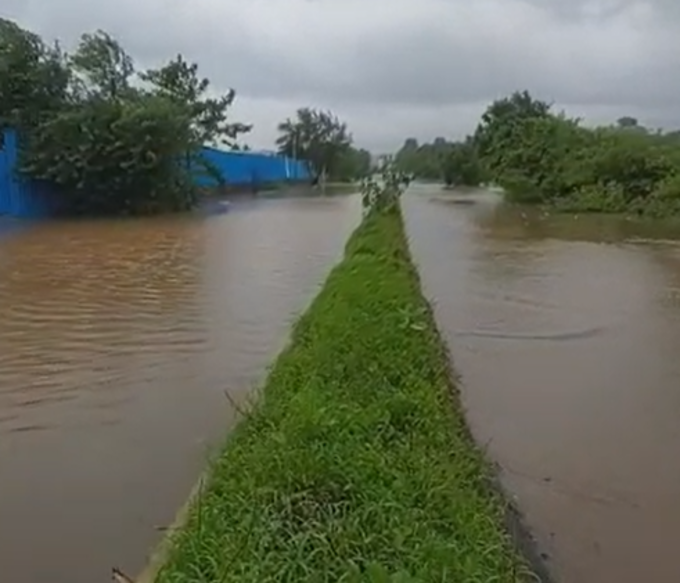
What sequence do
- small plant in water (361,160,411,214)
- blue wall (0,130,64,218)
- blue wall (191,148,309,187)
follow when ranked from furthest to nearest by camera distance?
blue wall (191,148,309,187), blue wall (0,130,64,218), small plant in water (361,160,411,214)

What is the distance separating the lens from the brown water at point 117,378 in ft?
12.8

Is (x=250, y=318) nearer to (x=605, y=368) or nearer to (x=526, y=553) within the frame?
(x=605, y=368)

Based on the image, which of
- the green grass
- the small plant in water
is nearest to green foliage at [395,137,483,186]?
the small plant in water

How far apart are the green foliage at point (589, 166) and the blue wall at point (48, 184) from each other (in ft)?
34.7

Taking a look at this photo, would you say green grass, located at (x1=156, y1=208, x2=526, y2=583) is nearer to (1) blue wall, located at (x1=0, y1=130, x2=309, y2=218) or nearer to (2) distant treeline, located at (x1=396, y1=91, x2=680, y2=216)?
(1) blue wall, located at (x1=0, y1=130, x2=309, y2=218)

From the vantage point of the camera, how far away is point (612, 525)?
3984mm

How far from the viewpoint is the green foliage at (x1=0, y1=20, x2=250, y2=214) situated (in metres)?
21.3

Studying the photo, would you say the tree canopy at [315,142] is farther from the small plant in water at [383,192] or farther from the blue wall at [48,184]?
the small plant in water at [383,192]

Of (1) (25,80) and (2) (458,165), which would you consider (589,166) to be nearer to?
(1) (25,80)

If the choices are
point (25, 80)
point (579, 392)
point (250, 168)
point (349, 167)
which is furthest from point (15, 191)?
point (349, 167)

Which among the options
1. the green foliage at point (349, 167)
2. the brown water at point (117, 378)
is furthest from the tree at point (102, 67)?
the green foliage at point (349, 167)

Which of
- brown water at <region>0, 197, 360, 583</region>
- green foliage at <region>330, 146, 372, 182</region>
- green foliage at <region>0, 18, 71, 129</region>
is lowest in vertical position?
green foliage at <region>330, 146, 372, 182</region>

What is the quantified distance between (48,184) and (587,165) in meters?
16.2

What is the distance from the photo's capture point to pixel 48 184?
22250mm
